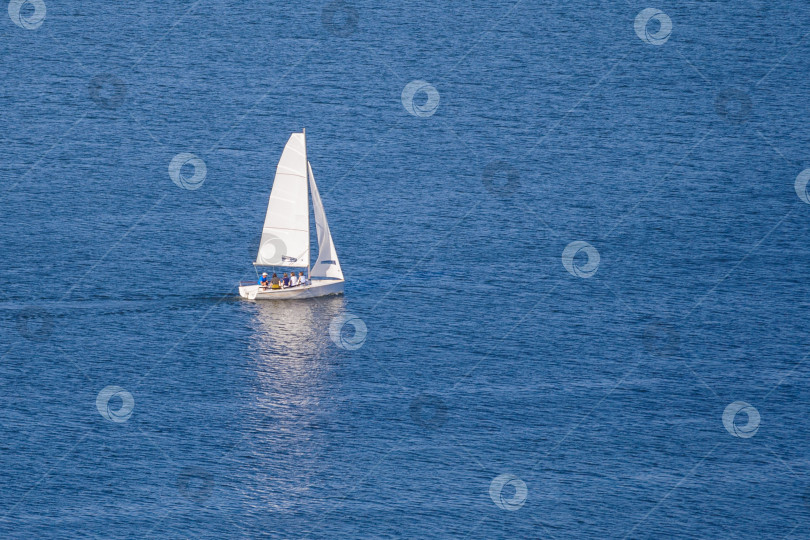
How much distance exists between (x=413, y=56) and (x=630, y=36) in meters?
30.1

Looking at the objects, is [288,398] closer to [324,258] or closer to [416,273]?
[324,258]

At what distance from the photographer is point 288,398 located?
96.5m

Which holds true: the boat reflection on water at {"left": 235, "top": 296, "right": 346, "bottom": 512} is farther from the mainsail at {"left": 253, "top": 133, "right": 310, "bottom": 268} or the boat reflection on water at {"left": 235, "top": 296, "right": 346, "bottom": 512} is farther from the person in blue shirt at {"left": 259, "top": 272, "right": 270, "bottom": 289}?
the mainsail at {"left": 253, "top": 133, "right": 310, "bottom": 268}

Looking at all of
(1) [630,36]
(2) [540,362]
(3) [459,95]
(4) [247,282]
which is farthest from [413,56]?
(2) [540,362]

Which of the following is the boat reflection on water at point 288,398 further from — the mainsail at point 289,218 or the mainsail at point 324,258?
the mainsail at point 289,218

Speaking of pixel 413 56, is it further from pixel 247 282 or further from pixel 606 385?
pixel 606 385

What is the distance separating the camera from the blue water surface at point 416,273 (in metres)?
86.1

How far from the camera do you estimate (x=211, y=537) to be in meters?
79.8

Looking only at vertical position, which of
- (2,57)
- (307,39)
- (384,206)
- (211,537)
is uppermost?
(307,39)

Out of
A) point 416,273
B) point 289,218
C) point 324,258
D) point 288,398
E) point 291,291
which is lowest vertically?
point 288,398

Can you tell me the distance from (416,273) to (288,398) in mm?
29742

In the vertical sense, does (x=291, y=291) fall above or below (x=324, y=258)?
below

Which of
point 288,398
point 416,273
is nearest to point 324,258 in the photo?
point 416,273

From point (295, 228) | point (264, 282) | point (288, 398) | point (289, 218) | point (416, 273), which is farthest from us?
point (416, 273)
